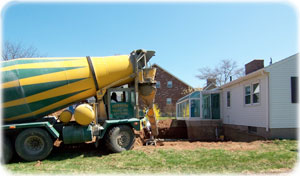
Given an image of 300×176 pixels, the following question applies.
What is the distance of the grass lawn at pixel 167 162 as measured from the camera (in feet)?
20.2

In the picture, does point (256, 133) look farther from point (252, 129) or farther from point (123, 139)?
point (123, 139)

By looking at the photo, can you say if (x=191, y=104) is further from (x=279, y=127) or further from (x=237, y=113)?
(x=279, y=127)

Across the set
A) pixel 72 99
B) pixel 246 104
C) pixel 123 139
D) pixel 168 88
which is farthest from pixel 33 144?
pixel 168 88

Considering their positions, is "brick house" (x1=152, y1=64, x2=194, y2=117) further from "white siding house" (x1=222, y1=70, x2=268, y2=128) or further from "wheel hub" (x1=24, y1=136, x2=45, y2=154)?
"wheel hub" (x1=24, y1=136, x2=45, y2=154)

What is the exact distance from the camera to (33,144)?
7.55 metres

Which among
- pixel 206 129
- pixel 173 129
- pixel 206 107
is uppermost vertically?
pixel 206 107

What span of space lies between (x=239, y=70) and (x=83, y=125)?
138 feet

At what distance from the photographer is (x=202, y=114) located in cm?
1694

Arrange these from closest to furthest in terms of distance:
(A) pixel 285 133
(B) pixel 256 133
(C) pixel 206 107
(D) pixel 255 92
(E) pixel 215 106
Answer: (A) pixel 285 133
(B) pixel 256 133
(D) pixel 255 92
(E) pixel 215 106
(C) pixel 206 107

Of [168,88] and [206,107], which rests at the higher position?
[168,88]

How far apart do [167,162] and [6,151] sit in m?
5.16

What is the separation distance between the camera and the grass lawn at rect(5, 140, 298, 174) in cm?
617

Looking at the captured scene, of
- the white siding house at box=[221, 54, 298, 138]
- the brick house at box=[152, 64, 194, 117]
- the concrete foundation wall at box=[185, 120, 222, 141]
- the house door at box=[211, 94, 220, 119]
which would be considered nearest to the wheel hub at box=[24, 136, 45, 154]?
the white siding house at box=[221, 54, 298, 138]

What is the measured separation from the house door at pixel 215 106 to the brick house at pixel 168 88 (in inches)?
845
